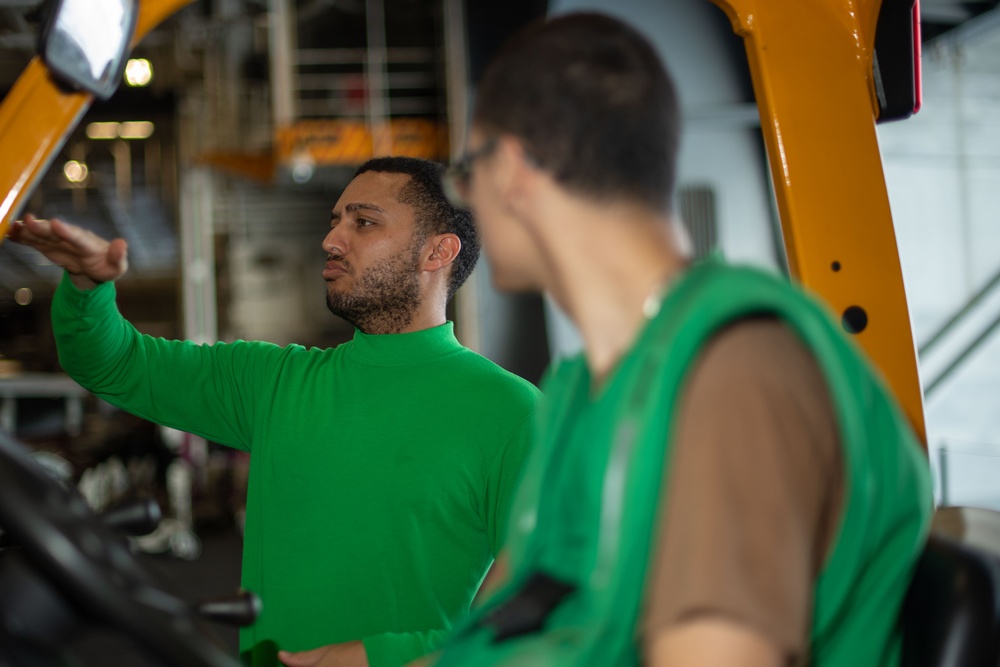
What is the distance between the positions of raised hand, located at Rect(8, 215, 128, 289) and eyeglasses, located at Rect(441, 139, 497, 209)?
3.23 feet

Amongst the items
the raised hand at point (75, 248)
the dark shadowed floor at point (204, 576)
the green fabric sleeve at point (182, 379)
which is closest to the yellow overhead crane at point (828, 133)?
the raised hand at point (75, 248)

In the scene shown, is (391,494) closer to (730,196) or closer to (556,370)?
(556,370)

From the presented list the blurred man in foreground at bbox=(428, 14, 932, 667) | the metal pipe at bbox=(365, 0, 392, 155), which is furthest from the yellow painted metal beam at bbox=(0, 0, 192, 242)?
the metal pipe at bbox=(365, 0, 392, 155)

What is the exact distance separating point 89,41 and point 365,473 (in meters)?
1.02

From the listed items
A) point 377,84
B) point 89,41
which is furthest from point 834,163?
point 377,84

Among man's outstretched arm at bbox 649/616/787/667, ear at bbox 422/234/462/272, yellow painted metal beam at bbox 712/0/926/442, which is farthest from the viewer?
ear at bbox 422/234/462/272

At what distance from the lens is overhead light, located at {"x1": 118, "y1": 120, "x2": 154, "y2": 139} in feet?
59.0

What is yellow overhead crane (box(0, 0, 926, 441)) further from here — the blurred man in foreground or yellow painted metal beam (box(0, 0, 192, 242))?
the blurred man in foreground

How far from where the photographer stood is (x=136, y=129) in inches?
714

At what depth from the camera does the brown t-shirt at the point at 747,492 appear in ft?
2.64

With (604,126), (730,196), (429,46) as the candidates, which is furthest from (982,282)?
(604,126)

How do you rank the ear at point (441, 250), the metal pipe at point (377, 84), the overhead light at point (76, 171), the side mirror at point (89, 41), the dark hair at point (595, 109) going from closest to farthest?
the dark hair at point (595, 109) < the side mirror at point (89, 41) < the ear at point (441, 250) < the metal pipe at point (377, 84) < the overhead light at point (76, 171)

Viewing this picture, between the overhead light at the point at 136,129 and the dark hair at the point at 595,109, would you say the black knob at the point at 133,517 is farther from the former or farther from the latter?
the overhead light at the point at 136,129

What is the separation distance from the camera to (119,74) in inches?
66.7
